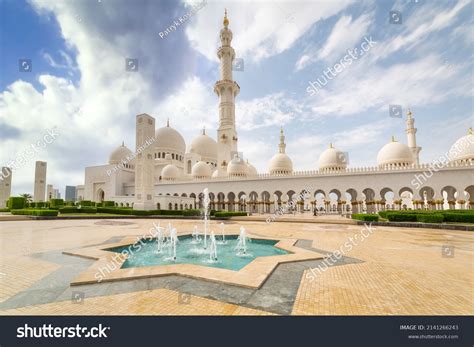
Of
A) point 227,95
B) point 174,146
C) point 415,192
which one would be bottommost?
point 415,192

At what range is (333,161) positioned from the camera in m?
37.4

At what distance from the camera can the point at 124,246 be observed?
9.28 meters

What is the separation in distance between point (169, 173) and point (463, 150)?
44602 mm

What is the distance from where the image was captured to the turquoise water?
285 inches

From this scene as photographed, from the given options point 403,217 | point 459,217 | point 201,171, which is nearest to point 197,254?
point 403,217

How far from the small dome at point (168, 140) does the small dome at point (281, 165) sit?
21508mm

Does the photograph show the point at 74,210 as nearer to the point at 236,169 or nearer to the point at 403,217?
the point at 236,169

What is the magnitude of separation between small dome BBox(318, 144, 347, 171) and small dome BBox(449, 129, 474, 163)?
43.1ft

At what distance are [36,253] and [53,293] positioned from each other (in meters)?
4.58

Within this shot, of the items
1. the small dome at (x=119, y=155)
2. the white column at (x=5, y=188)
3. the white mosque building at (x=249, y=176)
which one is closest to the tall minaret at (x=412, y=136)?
the white mosque building at (x=249, y=176)

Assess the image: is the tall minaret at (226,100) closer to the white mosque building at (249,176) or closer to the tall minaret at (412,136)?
the white mosque building at (249,176)

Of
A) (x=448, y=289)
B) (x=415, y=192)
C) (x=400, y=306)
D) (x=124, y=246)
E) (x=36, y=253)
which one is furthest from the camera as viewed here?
(x=415, y=192)
